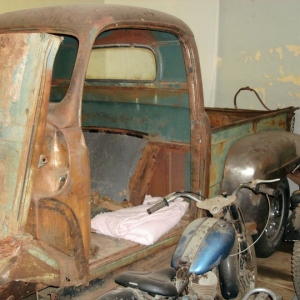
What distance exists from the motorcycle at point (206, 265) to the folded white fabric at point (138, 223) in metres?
0.29

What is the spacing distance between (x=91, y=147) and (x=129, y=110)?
0.44 meters

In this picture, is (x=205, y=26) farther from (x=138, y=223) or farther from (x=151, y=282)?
(x=151, y=282)

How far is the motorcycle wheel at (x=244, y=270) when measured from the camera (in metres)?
2.31

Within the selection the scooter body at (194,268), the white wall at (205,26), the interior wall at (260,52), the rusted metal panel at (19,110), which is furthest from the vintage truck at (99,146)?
the white wall at (205,26)

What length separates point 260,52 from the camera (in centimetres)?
478

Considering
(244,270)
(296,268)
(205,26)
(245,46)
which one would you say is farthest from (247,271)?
(205,26)

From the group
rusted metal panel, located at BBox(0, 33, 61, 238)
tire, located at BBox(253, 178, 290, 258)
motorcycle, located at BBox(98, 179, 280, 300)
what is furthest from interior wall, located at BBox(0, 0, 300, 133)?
rusted metal panel, located at BBox(0, 33, 61, 238)

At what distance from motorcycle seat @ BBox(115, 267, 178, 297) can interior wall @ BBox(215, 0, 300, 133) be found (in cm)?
338

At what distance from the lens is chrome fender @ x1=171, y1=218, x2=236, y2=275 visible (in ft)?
6.41

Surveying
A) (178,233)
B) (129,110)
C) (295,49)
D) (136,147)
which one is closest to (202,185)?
(178,233)

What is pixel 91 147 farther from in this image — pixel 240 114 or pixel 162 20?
pixel 240 114

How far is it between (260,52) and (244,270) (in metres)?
3.09

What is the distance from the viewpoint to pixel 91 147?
10.7ft

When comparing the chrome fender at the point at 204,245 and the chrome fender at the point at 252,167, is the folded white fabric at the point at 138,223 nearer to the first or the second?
the chrome fender at the point at 204,245
